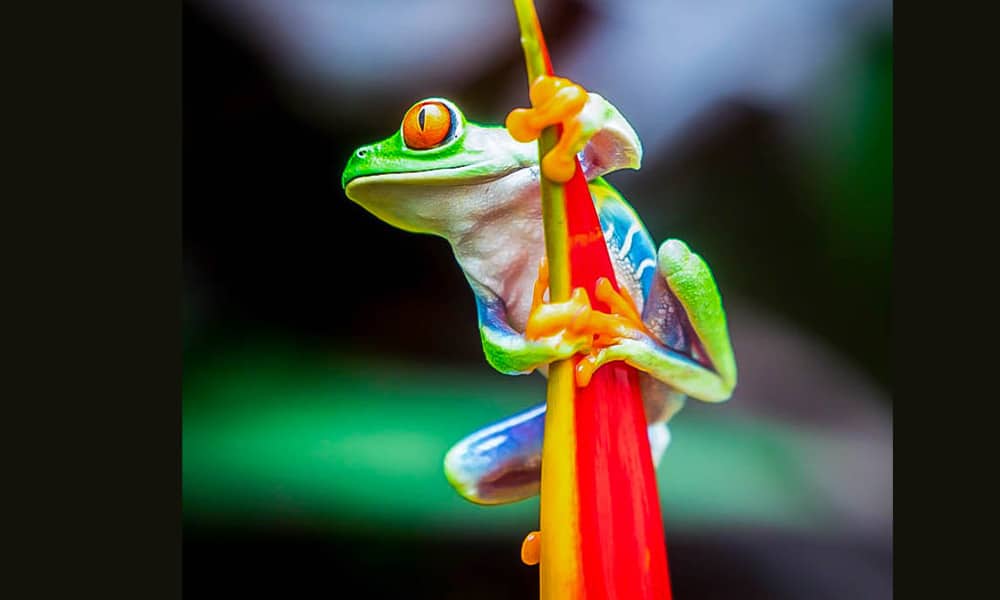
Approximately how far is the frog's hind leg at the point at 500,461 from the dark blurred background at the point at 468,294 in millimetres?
477

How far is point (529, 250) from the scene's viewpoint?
1.88 m

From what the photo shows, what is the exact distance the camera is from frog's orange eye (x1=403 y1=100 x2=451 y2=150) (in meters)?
1.79

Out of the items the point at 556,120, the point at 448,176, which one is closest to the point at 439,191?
the point at 448,176

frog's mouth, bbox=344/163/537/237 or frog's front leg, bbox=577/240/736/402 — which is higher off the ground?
frog's mouth, bbox=344/163/537/237

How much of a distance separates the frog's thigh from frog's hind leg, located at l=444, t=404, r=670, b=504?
255mm

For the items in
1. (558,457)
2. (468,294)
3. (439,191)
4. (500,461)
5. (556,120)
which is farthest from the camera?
(468,294)

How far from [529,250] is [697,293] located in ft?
1.05

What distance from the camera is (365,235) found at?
8.13 feet

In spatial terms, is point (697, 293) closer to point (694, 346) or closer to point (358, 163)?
point (694, 346)

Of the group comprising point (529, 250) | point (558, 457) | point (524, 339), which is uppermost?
point (529, 250)

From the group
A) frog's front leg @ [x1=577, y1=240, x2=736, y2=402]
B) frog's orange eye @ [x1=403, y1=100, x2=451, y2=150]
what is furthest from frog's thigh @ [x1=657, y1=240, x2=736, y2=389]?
frog's orange eye @ [x1=403, y1=100, x2=451, y2=150]

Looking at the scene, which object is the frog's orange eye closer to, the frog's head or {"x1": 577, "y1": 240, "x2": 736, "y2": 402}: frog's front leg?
the frog's head

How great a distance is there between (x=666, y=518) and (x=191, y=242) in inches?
52.2

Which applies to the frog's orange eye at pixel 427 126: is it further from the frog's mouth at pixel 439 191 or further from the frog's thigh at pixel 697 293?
the frog's thigh at pixel 697 293
